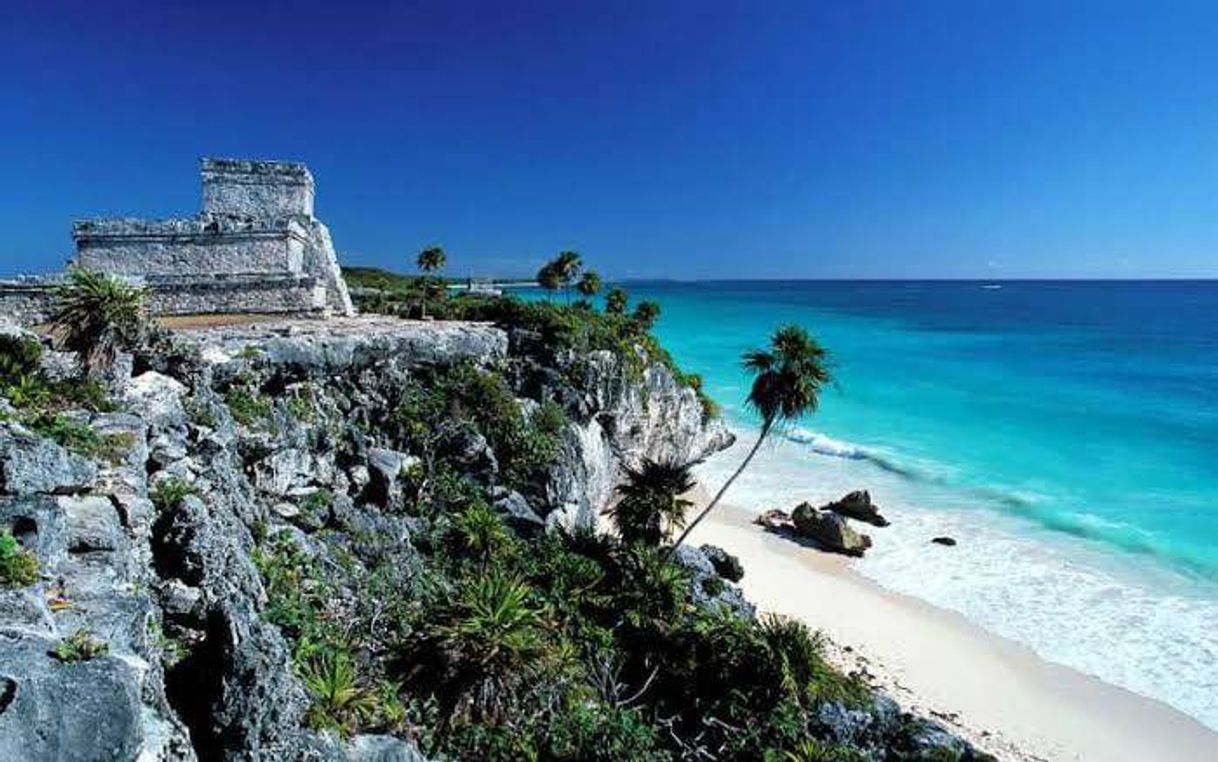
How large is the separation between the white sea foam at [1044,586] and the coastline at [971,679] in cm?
80

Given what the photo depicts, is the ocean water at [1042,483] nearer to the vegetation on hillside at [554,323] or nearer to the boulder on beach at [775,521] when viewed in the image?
the boulder on beach at [775,521]

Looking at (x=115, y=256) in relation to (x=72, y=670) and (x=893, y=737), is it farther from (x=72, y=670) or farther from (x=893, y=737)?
(x=893, y=737)

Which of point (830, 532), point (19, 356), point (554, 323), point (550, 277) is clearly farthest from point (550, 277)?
point (19, 356)

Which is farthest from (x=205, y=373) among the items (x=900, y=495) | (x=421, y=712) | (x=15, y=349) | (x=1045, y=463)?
(x=1045, y=463)

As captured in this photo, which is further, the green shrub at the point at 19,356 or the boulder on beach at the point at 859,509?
the boulder on beach at the point at 859,509

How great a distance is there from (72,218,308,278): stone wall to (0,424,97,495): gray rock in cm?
1546

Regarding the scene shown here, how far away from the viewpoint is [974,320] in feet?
365

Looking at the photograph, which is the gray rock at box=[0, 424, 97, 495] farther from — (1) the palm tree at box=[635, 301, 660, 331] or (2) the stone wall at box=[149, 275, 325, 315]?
(1) the palm tree at box=[635, 301, 660, 331]

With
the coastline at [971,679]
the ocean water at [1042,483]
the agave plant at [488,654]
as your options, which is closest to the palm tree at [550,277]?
the ocean water at [1042,483]

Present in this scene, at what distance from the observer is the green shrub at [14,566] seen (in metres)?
5.07

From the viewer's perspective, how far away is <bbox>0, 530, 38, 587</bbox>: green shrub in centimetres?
507

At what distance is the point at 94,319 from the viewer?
→ 34.6 ft

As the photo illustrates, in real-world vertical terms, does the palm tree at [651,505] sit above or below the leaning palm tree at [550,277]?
below

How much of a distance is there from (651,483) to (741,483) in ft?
43.9
